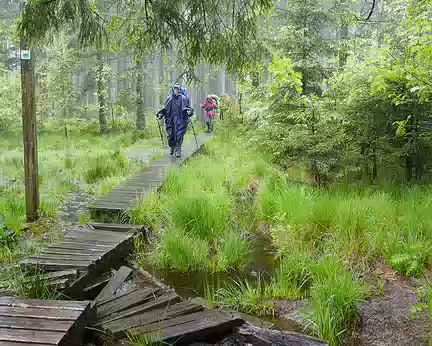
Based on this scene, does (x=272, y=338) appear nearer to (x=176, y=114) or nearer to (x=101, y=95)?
(x=176, y=114)

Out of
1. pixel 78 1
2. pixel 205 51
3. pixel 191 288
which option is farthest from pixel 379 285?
pixel 78 1

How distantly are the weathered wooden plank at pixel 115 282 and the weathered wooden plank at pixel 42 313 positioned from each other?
852 mm

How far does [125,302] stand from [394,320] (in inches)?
97.4

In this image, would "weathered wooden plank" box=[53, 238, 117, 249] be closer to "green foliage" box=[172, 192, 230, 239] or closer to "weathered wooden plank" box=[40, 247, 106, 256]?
"weathered wooden plank" box=[40, 247, 106, 256]

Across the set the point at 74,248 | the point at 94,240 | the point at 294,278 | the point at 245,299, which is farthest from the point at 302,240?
the point at 74,248

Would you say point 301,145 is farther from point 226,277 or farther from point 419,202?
point 226,277

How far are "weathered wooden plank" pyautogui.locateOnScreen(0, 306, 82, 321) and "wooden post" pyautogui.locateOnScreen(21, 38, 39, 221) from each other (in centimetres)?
279

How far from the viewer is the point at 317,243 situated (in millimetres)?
5301

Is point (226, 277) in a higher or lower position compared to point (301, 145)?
lower

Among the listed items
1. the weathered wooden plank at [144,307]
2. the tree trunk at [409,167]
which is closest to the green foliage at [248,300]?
the weathered wooden plank at [144,307]

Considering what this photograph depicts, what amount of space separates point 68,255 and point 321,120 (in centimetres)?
471

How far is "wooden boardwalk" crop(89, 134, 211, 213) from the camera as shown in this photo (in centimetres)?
622

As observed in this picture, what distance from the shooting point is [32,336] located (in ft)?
9.11

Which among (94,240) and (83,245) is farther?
(94,240)
